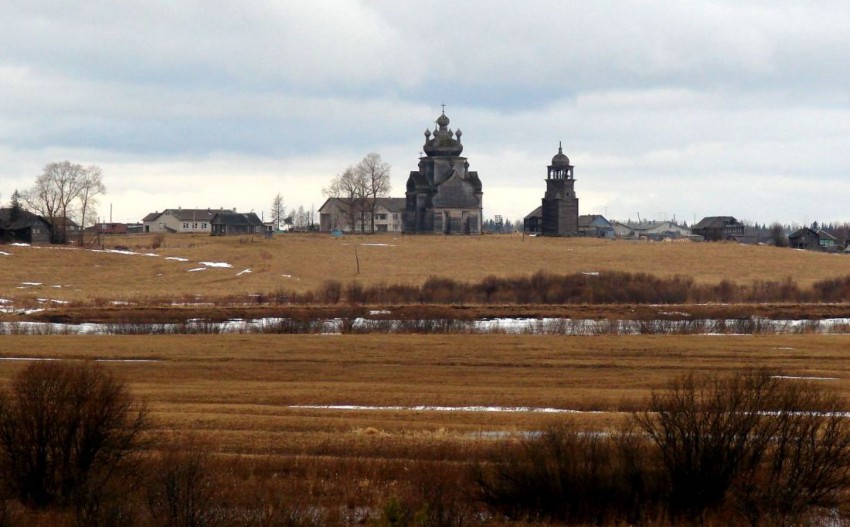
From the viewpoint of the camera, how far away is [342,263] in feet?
309

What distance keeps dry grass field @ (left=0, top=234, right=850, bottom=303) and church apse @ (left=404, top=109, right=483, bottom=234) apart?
1110 centimetres

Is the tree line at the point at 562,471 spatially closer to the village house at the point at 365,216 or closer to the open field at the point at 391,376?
the open field at the point at 391,376

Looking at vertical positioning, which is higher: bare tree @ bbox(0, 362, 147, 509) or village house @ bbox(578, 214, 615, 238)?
village house @ bbox(578, 214, 615, 238)

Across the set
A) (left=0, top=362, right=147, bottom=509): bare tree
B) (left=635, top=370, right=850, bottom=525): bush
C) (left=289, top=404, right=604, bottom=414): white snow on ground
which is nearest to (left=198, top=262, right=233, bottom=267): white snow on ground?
(left=289, top=404, right=604, bottom=414): white snow on ground

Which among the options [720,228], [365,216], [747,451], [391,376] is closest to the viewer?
[747,451]

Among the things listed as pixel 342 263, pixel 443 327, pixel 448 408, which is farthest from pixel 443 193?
pixel 448 408

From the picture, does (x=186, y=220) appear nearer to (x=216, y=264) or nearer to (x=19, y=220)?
(x=19, y=220)

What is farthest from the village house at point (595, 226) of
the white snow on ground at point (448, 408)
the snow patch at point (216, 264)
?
the white snow on ground at point (448, 408)

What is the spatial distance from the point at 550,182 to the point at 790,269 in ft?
130

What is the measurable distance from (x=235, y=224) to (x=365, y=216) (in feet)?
71.3

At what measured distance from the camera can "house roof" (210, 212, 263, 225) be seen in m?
135

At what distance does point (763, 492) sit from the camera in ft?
71.0

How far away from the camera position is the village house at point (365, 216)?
490 feet

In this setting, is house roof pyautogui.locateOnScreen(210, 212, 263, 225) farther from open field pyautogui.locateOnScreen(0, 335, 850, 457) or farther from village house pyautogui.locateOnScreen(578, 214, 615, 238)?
open field pyautogui.locateOnScreen(0, 335, 850, 457)
